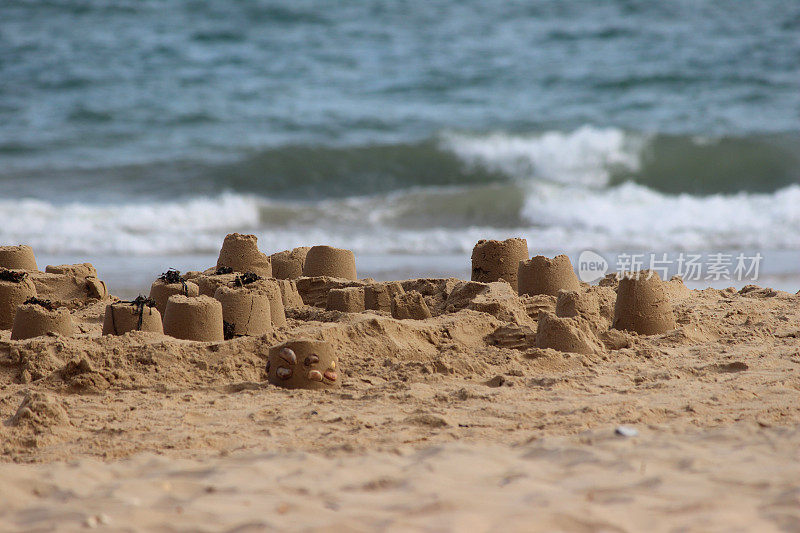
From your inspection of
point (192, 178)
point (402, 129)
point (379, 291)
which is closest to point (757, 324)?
point (379, 291)

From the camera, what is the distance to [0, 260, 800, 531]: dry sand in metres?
2.45

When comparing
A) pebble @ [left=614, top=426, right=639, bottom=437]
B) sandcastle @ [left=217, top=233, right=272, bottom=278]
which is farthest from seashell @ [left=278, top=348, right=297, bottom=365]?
sandcastle @ [left=217, top=233, right=272, bottom=278]

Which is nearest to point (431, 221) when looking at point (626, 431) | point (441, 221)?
point (441, 221)

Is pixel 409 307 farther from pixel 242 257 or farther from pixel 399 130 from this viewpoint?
pixel 399 130

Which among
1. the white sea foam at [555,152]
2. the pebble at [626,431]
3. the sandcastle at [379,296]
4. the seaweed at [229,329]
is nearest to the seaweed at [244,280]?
the seaweed at [229,329]

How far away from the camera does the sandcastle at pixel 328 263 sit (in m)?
5.71

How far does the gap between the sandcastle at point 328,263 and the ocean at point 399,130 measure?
1.97 m

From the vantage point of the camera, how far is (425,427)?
329 centimetres

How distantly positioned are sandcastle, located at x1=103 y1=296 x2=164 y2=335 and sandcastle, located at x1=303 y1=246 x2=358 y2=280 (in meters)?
1.45

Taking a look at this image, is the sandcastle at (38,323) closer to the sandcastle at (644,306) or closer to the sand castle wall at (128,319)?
the sand castle wall at (128,319)

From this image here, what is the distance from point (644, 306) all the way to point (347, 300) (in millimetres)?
1580

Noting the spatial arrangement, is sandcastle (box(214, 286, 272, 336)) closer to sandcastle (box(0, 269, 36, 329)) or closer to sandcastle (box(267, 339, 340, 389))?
sandcastle (box(267, 339, 340, 389))

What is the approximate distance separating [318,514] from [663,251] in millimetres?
7668

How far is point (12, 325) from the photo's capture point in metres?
4.93
